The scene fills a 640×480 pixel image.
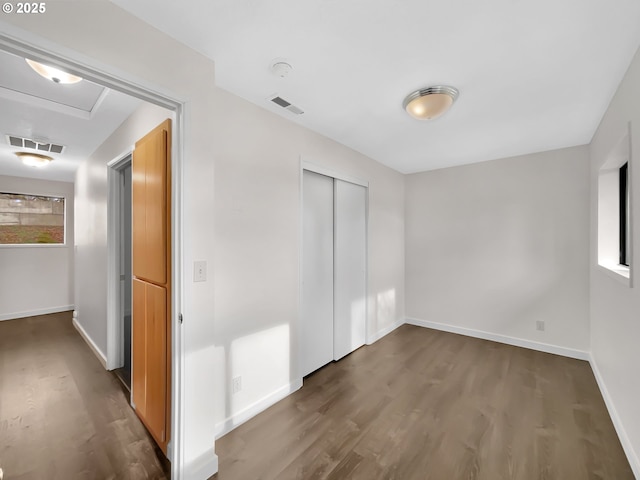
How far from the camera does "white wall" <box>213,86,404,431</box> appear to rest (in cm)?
204

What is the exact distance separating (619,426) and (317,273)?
2.56 meters

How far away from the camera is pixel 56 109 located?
8.02 feet

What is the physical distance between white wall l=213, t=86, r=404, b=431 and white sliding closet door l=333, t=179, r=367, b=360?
0.66 metres

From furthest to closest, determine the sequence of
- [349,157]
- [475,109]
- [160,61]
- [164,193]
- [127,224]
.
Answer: [349,157] → [127,224] → [475,109] → [164,193] → [160,61]

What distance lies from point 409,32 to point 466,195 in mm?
3075

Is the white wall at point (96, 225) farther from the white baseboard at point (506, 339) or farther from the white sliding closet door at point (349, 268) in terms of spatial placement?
the white baseboard at point (506, 339)

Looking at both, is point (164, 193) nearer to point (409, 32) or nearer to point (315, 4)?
point (315, 4)

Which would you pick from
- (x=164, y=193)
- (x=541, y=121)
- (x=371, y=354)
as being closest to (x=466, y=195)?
(x=541, y=121)

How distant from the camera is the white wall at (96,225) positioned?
248 cm

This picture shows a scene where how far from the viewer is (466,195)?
4.07 meters

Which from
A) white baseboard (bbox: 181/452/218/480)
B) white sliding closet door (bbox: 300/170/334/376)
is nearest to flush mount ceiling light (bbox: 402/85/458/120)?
white sliding closet door (bbox: 300/170/334/376)

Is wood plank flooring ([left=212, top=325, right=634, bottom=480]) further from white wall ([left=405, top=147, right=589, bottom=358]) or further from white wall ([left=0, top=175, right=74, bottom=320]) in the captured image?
white wall ([left=0, top=175, right=74, bottom=320])

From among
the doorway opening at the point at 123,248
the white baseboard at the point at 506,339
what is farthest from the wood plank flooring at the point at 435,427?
the doorway opening at the point at 123,248

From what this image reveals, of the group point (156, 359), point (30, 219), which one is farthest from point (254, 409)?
point (30, 219)
